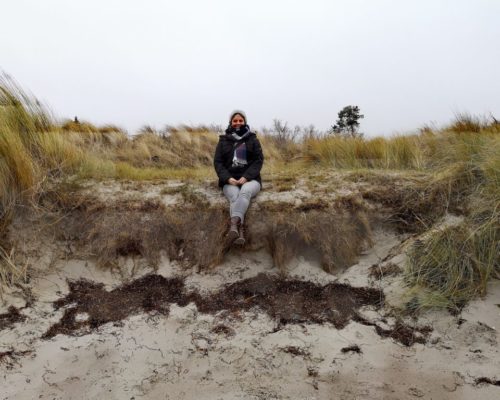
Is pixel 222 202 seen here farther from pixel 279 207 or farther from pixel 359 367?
pixel 359 367

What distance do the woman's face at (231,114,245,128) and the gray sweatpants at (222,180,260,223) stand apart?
86 cm

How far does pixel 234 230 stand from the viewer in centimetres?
423

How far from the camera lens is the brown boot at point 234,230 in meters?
4.22

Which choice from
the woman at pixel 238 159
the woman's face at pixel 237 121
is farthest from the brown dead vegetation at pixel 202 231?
the woman's face at pixel 237 121

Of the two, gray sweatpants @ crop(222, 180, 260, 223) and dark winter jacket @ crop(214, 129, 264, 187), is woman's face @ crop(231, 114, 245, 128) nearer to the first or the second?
dark winter jacket @ crop(214, 129, 264, 187)

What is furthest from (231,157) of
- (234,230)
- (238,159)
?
(234,230)

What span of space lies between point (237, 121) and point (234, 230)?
5.79 ft

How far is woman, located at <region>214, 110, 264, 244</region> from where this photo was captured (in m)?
4.89

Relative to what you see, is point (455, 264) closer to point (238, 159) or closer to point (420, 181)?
point (420, 181)

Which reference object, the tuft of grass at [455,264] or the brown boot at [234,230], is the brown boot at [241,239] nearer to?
the brown boot at [234,230]

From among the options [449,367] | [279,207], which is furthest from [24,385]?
[449,367]

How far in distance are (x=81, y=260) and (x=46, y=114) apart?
2.48 meters

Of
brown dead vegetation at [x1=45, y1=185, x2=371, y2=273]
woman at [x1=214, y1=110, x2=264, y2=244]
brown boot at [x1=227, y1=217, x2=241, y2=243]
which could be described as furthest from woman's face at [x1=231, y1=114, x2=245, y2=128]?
brown boot at [x1=227, y1=217, x2=241, y2=243]

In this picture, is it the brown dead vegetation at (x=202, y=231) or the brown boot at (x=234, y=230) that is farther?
the brown dead vegetation at (x=202, y=231)
